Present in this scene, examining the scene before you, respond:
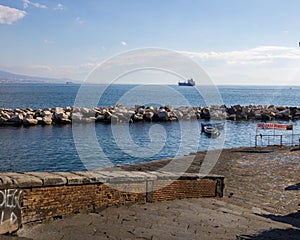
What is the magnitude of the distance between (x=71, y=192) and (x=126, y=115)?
45.1 metres

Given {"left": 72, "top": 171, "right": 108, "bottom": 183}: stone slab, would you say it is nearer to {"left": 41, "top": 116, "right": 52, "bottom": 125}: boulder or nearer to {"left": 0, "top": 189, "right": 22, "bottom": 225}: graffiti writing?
{"left": 0, "top": 189, "right": 22, "bottom": 225}: graffiti writing

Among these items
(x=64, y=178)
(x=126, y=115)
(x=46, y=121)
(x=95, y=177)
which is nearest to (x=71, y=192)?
(x=64, y=178)

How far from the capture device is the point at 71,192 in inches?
248

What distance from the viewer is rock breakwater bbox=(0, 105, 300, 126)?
46.2 metres

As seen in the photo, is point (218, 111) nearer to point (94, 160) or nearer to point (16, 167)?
point (94, 160)

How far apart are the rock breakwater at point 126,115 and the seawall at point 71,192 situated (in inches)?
1530

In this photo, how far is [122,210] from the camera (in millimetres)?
7086

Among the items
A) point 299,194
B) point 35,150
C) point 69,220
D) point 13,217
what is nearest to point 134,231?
point 69,220

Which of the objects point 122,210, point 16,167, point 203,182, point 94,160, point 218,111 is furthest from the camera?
point 218,111

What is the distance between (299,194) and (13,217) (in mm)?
11051

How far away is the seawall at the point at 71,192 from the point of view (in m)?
5.32

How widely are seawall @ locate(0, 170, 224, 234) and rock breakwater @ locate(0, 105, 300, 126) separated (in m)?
38.9

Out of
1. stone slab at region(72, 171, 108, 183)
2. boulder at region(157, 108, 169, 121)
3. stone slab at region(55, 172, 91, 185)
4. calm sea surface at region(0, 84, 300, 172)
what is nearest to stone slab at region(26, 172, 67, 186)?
stone slab at region(55, 172, 91, 185)

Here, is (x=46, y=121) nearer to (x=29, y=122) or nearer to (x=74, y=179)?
(x=29, y=122)
